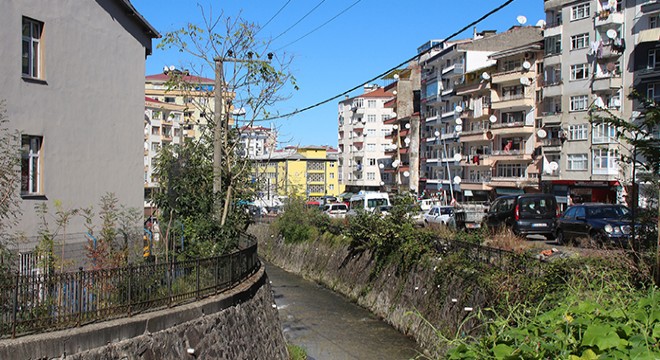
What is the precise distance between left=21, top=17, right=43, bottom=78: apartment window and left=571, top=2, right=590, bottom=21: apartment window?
158ft

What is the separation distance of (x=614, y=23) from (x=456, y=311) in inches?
1594

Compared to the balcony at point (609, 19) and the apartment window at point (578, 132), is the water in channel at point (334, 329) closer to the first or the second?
the apartment window at point (578, 132)

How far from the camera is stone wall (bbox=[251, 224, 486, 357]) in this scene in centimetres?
1947

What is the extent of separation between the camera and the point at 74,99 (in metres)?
18.3

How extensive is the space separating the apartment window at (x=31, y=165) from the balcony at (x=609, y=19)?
46.6 m

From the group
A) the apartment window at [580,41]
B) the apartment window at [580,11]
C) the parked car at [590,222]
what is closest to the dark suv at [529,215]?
the parked car at [590,222]

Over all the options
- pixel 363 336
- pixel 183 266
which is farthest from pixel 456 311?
pixel 183 266

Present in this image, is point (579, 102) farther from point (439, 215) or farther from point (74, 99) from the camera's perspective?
point (74, 99)

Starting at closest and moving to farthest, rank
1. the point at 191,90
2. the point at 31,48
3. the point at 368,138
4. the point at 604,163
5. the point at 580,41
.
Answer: the point at 31,48 < the point at 191,90 < the point at 604,163 < the point at 580,41 < the point at 368,138

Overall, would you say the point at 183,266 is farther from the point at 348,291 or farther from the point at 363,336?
the point at 348,291

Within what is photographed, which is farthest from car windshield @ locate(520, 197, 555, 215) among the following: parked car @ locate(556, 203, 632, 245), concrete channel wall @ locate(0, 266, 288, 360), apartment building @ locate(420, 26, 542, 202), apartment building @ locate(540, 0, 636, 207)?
apartment building @ locate(420, 26, 542, 202)

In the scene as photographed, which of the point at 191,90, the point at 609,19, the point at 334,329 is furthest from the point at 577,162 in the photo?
the point at 191,90

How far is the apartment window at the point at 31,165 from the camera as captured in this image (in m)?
16.5

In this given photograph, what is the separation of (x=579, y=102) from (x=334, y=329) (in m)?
39.2
